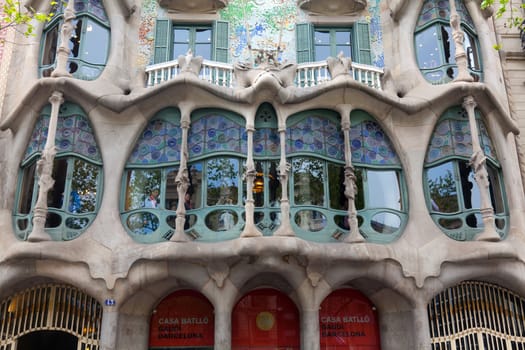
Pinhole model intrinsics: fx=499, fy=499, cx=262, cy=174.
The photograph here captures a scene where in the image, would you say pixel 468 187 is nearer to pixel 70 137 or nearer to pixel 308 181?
pixel 308 181

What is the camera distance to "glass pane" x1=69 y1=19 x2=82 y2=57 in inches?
512

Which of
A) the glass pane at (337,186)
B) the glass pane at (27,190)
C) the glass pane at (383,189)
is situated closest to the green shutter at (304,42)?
the glass pane at (337,186)

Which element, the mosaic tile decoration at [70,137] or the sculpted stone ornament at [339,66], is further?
the sculpted stone ornament at [339,66]

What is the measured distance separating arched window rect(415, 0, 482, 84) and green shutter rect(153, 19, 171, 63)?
22.9 ft

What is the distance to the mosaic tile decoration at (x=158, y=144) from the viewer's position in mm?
12492

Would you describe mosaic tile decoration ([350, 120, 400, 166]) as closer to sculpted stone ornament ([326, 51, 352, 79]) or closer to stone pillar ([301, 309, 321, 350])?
sculpted stone ornament ([326, 51, 352, 79])

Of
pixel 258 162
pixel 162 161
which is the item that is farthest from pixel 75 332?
pixel 258 162

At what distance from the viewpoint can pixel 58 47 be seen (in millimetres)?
12633

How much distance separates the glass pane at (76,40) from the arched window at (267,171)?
5.07 m

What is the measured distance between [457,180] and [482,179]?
2.18 ft

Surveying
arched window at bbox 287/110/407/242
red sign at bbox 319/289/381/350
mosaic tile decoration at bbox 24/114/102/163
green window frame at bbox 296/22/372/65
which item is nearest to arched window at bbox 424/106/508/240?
arched window at bbox 287/110/407/242

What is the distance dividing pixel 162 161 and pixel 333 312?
19.1ft

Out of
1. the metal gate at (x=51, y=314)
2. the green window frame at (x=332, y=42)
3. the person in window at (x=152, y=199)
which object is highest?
the green window frame at (x=332, y=42)

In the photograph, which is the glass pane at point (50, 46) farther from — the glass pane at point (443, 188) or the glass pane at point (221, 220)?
the glass pane at point (443, 188)
